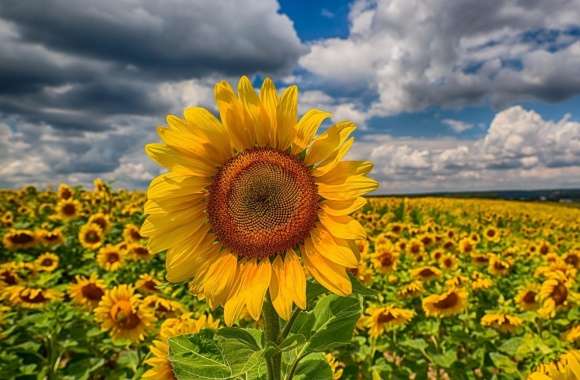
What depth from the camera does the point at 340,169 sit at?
1646mm

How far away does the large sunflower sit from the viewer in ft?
5.41

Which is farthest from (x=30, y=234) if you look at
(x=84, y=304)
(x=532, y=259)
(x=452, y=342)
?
(x=532, y=259)

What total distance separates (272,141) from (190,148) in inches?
11.7

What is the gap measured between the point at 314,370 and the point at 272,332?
42 cm

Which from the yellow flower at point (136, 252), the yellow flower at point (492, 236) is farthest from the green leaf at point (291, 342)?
the yellow flower at point (492, 236)

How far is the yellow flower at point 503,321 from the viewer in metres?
5.27

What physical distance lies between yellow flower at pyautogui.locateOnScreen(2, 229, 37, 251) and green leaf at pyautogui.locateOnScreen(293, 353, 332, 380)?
726 cm

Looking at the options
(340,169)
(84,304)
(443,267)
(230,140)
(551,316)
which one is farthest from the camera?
(443,267)

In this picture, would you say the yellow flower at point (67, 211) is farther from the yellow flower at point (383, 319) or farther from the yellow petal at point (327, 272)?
the yellow petal at point (327, 272)

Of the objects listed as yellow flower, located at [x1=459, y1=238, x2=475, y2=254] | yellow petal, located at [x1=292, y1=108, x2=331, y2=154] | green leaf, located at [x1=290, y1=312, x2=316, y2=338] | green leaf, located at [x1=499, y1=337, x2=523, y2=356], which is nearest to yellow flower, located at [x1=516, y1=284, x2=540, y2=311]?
green leaf, located at [x1=499, y1=337, x2=523, y2=356]

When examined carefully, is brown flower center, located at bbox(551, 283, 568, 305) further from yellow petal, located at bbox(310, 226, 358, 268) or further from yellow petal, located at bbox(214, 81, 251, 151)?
yellow petal, located at bbox(214, 81, 251, 151)

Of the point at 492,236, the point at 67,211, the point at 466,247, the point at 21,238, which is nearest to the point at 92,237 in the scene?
the point at 21,238

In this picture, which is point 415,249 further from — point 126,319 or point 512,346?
point 126,319

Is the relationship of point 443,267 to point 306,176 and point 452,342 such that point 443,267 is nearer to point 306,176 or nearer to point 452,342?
point 452,342
